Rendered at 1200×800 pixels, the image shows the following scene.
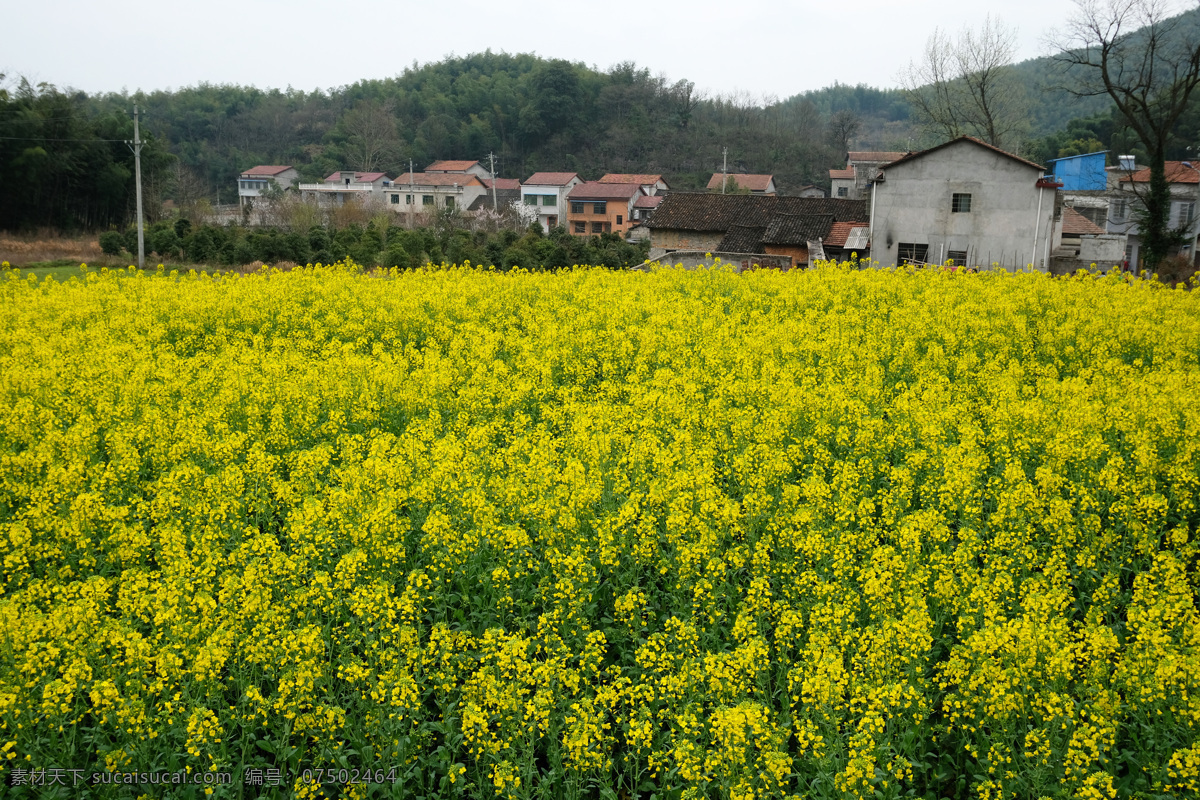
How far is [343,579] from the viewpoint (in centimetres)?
643

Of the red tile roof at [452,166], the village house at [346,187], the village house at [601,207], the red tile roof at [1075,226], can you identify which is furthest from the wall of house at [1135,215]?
the red tile roof at [452,166]

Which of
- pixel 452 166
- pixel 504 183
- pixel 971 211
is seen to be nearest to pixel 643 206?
pixel 504 183

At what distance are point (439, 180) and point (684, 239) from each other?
5066 cm

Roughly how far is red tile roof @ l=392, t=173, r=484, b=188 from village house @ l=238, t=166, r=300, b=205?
12322 millimetres

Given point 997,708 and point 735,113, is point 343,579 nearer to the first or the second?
point 997,708

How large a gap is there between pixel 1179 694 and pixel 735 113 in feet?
358

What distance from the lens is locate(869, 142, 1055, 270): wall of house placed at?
29.0 m

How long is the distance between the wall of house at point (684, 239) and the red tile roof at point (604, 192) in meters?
29.8

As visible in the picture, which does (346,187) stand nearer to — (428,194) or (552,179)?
(428,194)

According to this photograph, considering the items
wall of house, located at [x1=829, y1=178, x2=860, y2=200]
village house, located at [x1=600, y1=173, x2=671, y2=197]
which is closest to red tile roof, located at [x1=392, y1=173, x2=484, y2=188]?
village house, located at [x1=600, y1=173, x2=671, y2=197]

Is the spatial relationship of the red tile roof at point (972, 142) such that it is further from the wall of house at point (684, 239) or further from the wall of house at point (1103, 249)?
the wall of house at point (684, 239)

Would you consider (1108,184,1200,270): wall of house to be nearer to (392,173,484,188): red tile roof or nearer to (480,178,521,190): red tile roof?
(480,178,521,190): red tile roof

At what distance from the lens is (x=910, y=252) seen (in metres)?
31.1

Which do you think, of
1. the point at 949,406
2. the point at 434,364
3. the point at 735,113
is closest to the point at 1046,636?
the point at 949,406
